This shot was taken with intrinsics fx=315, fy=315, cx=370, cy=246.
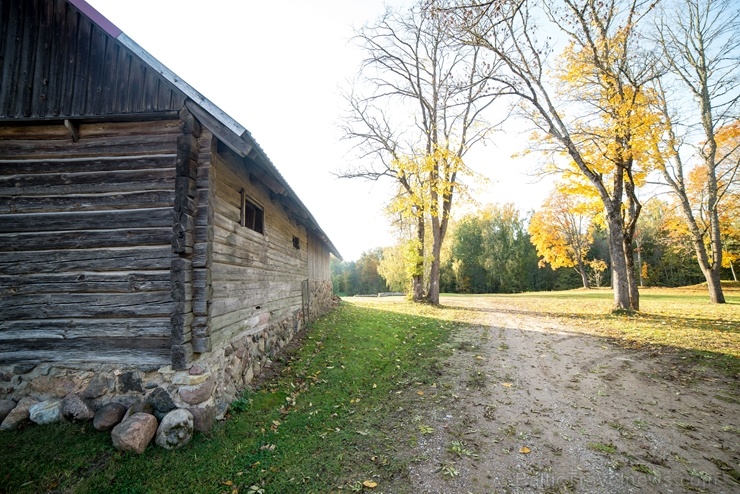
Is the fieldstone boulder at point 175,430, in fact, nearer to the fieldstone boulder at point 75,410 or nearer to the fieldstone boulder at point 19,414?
the fieldstone boulder at point 75,410

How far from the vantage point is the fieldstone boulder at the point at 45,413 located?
428cm

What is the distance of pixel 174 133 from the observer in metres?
5.02

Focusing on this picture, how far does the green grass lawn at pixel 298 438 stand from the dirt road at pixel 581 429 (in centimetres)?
51

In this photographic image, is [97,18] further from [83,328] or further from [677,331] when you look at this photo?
[677,331]

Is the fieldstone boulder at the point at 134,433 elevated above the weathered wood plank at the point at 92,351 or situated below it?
below

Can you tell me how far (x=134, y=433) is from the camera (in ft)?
12.7

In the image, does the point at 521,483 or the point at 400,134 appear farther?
the point at 400,134

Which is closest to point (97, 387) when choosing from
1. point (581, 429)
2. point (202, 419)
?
point (202, 419)

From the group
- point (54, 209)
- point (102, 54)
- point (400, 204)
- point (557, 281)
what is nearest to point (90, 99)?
point (102, 54)

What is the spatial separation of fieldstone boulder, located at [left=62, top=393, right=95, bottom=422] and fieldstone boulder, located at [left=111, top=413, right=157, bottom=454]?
76 centimetres

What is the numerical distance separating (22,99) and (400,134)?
1641 centimetres

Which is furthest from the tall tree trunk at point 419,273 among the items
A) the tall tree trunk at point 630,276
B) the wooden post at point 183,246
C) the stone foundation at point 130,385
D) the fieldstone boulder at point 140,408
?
the fieldstone boulder at point 140,408

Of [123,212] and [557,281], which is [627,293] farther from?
[557,281]

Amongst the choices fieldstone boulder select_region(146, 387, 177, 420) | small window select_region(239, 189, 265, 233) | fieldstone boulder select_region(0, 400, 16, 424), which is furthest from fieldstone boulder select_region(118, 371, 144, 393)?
small window select_region(239, 189, 265, 233)
